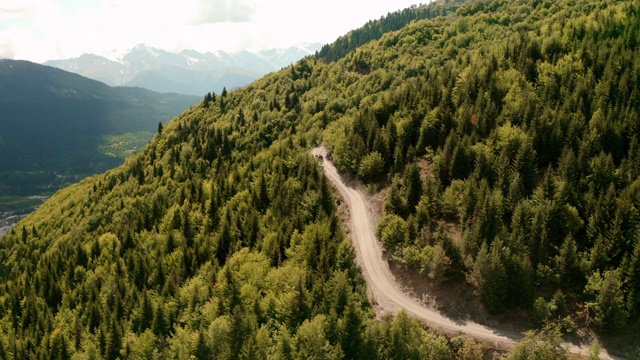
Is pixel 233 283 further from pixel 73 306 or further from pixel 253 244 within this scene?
pixel 73 306

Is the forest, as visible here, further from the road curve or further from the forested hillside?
the road curve

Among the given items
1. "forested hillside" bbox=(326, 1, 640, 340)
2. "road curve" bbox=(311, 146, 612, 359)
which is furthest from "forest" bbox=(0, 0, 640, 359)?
"road curve" bbox=(311, 146, 612, 359)

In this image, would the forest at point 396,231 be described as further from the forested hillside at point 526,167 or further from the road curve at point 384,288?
the road curve at point 384,288

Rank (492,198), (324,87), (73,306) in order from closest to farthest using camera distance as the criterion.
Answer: (492,198), (73,306), (324,87)

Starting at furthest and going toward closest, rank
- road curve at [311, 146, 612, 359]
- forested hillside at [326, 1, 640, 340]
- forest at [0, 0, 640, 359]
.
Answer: forested hillside at [326, 1, 640, 340]
forest at [0, 0, 640, 359]
road curve at [311, 146, 612, 359]

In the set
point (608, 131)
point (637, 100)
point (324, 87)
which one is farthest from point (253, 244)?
point (324, 87)

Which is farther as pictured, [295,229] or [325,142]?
[325,142]

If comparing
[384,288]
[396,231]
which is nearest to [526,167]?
[396,231]
